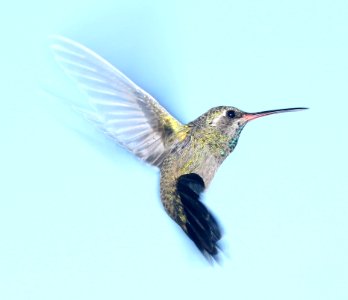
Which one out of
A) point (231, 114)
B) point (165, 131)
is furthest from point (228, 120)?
point (165, 131)

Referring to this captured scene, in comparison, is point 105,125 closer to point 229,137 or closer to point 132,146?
point 132,146

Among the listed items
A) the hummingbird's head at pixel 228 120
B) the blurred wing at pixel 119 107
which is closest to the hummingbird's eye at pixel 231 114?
the hummingbird's head at pixel 228 120

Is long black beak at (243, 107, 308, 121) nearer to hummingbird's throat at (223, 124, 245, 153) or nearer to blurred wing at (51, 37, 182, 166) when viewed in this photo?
hummingbird's throat at (223, 124, 245, 153)

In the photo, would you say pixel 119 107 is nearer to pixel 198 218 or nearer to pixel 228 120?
pixel 228 120

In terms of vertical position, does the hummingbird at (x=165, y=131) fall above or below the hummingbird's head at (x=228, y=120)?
below

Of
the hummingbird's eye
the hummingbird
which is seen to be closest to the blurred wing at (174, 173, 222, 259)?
the hummingbird

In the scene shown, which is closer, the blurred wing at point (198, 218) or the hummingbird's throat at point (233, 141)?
the blurred wing at point (198, 218)

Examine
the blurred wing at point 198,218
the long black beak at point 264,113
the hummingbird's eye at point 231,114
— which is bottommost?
the blurred wing at point 198,218

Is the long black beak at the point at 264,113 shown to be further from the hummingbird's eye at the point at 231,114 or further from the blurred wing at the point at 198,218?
the blurred wing at the point at 198,218
